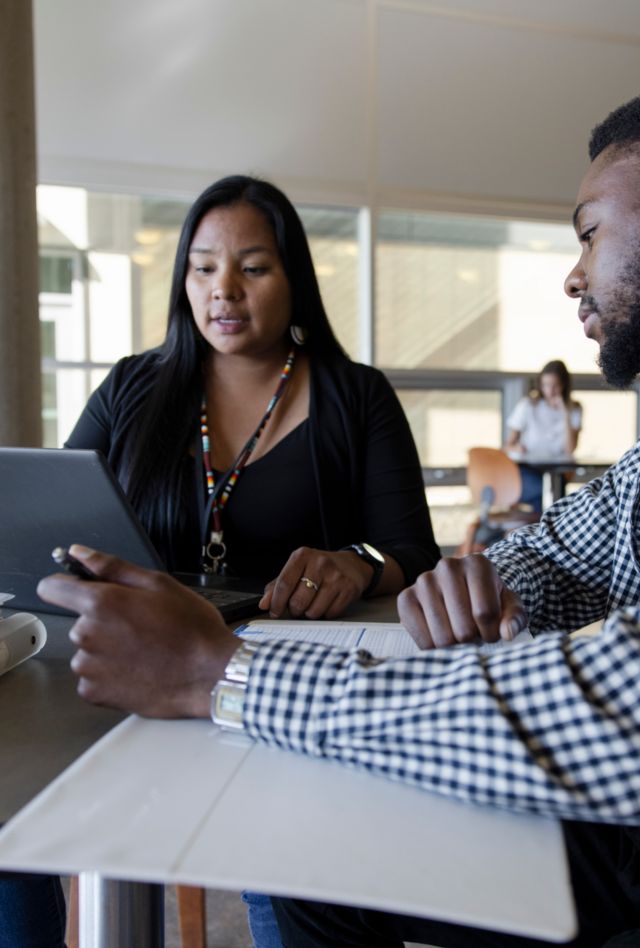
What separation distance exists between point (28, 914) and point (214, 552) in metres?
0.64

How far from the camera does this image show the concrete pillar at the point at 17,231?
2.52 m

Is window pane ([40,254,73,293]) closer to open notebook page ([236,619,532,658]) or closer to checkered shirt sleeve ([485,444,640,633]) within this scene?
checkered shirt sleeve ([485,444,640,633])

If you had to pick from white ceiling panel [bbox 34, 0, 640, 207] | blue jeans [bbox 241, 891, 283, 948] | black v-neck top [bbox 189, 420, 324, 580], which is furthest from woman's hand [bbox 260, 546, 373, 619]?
white ceiling panel [bbox 34, 0, 640, 207]

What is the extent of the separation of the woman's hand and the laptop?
0.08 m

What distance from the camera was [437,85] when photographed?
5.25 m

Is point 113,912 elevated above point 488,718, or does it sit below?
below

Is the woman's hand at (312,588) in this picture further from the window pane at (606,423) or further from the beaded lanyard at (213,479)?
the window pane at (606,423)

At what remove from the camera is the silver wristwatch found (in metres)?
0.70

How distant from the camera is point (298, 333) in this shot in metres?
1.81

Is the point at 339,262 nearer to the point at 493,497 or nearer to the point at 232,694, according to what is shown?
the point at 493,497

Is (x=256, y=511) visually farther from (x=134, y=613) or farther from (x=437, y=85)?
(x=437, y=85)

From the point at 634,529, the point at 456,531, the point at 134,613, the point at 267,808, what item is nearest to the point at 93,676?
the point at 134,613

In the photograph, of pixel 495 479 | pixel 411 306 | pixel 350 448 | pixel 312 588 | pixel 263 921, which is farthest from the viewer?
pixel 411 306

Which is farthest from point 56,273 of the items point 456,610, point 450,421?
point 456,610
